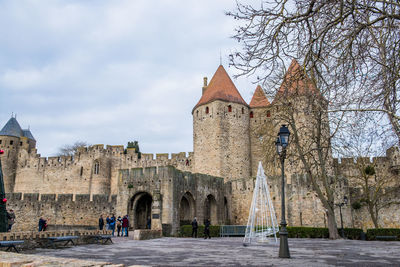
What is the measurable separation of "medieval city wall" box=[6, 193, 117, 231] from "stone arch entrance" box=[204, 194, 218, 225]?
6773 millimetres

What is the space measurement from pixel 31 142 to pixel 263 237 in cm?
3439

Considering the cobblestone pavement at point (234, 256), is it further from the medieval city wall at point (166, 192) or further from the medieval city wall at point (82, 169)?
the medieval city wall at point (82, 169)

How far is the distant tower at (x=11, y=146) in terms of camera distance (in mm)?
38906

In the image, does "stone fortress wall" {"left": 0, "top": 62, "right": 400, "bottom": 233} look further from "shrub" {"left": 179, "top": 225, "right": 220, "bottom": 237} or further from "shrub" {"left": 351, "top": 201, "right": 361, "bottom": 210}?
"shrub" {"left": 179, "top": 225, "right": 220, "bottom": 237}

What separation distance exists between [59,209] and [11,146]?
58.4 ft

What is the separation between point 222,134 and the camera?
98.7ft

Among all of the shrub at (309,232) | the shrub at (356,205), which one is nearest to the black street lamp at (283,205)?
the shrub at (309,232)

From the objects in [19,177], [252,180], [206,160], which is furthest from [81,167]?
[252,180]

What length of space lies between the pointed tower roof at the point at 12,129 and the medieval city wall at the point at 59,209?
Answer: 52.9 feet

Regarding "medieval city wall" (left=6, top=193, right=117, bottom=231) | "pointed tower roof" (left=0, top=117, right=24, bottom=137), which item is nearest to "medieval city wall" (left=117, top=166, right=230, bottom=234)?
"medieval city wall" (left=6, top=193, right=117, bottom=231)

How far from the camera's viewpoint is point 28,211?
26.1 meters

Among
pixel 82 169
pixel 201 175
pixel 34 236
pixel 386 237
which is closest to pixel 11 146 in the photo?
pixel 82 169

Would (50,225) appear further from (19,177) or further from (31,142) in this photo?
(31,142)

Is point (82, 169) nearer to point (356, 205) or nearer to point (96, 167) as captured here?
point (96, 167)
